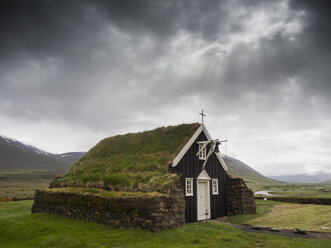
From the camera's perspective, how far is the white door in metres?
19.4

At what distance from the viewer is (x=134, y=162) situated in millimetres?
20188

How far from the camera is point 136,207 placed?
15070 mm

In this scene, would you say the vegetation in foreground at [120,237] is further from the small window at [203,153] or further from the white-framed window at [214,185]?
the small window at [203,153]

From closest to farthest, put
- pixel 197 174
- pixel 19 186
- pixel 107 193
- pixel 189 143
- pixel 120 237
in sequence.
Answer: pixel 120 237 → pixel 107 193 → pixel 189 143 → pixel 197 174 → pixel 19 186

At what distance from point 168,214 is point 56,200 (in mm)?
9937

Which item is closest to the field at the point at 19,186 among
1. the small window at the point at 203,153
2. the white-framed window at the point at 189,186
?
the white-framed window at the point at 189,186

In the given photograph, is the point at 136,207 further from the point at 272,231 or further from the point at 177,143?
the point at 272,231

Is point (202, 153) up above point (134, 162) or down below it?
above

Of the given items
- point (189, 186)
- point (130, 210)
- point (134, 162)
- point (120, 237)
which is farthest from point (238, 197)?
point (120, 237)

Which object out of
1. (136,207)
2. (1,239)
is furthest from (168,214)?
(1,239)

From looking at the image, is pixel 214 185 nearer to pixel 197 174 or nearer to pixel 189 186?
pixel 197 174

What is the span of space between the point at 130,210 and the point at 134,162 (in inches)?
211

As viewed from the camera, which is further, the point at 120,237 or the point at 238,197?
the point at 238,197

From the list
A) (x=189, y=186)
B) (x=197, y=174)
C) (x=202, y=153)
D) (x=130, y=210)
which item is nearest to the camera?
(x=130, y=210)
